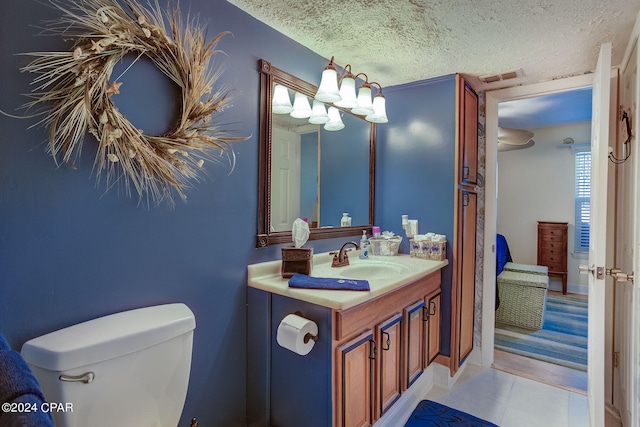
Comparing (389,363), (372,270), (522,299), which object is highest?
(372,270)

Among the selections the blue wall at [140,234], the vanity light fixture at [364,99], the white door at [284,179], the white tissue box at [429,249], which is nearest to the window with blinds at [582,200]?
the white tissue box at [429,249]

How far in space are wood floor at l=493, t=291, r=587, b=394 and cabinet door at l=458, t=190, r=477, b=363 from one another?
1.05ft

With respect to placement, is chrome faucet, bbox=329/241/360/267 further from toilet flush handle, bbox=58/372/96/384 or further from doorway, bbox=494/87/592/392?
doorway, bbox=494/87/592/392

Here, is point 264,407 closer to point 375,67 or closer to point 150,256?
point 150,256

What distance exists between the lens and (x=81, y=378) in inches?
34.7

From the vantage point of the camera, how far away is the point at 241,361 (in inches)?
60.3

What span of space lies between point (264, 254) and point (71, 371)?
0.89 m

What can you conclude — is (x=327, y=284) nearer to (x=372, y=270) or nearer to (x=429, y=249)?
(x=372, y=270)

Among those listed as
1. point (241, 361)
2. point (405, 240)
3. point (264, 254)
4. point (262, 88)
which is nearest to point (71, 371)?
point (241, 361)

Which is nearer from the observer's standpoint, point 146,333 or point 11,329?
point 11,329

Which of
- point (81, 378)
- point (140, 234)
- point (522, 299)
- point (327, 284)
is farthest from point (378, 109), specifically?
point (522, 299)

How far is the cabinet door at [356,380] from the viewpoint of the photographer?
4.33ft

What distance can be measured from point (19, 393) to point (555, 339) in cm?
376

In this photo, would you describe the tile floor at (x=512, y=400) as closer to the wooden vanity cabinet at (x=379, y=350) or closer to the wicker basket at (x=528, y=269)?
the wooden vanity cabinet at (x=379, y=350)
